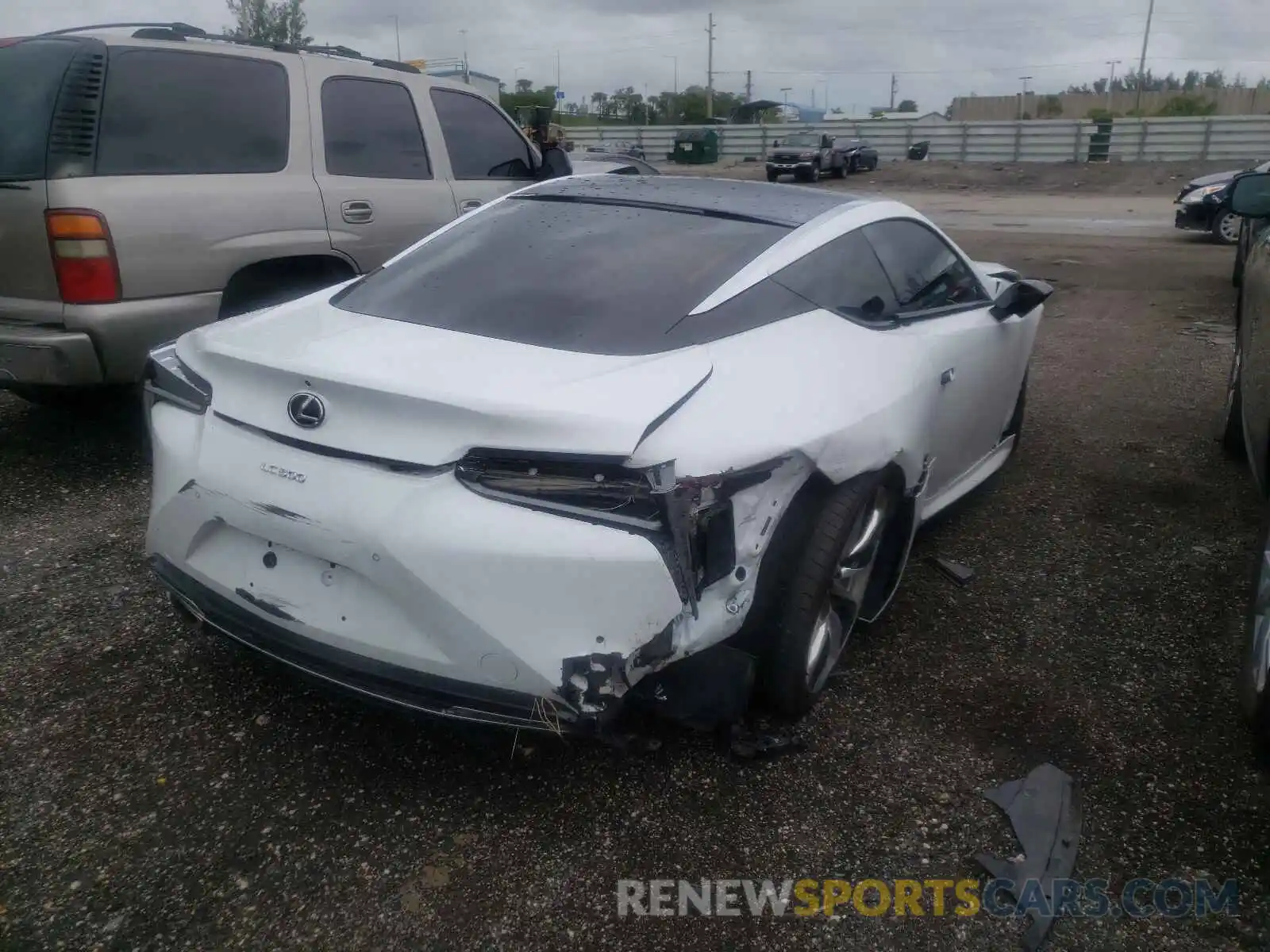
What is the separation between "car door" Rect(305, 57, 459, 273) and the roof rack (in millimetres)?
148

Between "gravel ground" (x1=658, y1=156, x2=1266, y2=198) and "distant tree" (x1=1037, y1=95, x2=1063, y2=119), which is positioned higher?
"distant tree" (x1=1037, y1=95, x2=1063, y2=119)

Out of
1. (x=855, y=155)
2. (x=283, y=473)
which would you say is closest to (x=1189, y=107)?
(x=855, y=155)

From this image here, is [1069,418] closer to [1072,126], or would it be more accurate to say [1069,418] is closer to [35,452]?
[35,452]

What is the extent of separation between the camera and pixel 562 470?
214 cm

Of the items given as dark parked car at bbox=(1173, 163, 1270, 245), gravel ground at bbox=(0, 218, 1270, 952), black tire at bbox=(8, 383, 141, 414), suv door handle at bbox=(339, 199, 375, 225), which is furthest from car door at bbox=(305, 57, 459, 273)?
dark parked car at bbox=(1173, 163, 1270, 245)

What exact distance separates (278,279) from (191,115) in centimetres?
82

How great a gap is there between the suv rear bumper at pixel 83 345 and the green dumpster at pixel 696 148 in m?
33.7

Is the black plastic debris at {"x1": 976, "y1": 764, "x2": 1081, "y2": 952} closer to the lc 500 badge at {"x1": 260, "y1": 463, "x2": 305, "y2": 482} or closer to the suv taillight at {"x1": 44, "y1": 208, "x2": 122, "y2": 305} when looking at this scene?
the lc 500 badge at {"x1": 260, "y1": 463, "x2": 305, "y2": 482}

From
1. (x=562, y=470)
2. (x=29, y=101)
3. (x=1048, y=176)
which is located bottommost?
(x=1048, y=176)

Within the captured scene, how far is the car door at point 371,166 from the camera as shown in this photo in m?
5.07

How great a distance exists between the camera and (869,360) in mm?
2924

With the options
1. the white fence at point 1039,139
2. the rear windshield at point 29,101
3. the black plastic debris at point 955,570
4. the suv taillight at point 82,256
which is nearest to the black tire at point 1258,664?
the black plastic debris at point 955,570

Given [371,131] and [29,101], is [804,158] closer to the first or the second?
[371,131]

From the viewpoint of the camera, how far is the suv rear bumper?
407 cm
